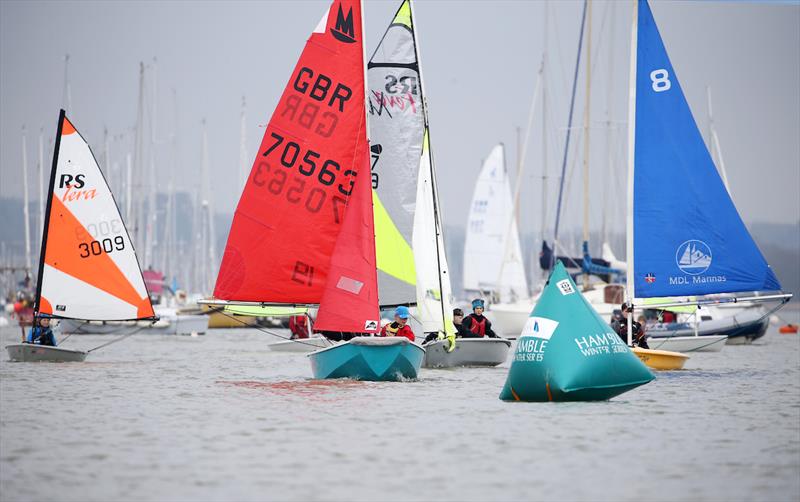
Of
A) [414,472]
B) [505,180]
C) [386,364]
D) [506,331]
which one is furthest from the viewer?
[505,180]

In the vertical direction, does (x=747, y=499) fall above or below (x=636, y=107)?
below

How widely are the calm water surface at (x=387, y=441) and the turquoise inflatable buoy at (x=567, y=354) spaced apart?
299 millimetres

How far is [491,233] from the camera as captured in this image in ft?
236

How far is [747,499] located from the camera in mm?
9828

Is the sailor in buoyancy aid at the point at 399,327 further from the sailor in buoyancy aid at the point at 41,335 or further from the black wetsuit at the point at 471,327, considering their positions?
the sailor in buoyancy aid at the point at 41,335

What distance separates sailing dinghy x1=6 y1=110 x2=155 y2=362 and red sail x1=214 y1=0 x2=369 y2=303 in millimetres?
4827

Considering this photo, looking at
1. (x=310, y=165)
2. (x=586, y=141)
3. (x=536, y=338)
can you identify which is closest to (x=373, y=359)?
(x=536, y=338)

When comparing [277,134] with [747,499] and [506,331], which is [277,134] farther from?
[506,331]

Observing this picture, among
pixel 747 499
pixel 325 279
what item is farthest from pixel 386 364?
pixel 747 499

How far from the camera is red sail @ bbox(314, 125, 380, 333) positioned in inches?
843

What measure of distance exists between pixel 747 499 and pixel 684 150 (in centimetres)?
1473

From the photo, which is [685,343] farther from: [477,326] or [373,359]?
[373,359]

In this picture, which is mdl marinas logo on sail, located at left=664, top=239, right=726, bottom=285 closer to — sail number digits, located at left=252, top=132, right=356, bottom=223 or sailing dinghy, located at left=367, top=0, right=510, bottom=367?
sailing dinghy, located at left=367, top=0, right=510, bottom=367

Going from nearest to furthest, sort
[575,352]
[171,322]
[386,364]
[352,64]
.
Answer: [575,352] → [386,364] → [352,64] → [171,322]
